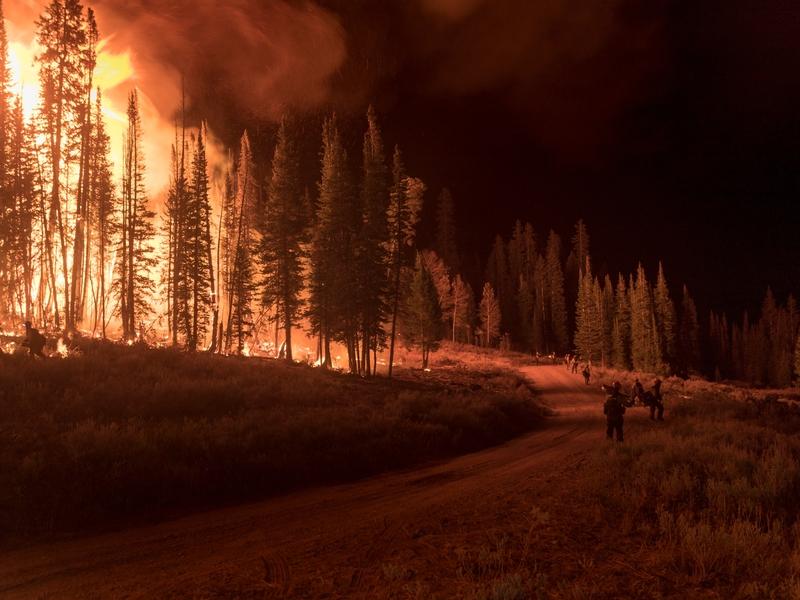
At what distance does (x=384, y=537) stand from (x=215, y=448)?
19.2 feet

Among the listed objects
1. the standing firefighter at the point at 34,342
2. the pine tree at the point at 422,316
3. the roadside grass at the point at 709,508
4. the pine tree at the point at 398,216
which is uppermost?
the pine tree at the point at 398,216

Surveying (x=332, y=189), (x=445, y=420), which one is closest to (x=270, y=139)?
(x=332, y=189)

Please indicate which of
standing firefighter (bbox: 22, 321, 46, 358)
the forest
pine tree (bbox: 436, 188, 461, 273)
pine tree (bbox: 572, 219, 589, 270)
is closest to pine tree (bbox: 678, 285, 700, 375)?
pine tree (bbox: 572, 219, 589, 270)

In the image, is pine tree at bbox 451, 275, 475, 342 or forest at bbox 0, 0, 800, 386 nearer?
forest at bbox 0, 0, 800, 386

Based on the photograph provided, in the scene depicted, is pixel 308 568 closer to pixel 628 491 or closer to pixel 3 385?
pixel 628 491

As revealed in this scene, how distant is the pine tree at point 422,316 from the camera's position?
56000 mm

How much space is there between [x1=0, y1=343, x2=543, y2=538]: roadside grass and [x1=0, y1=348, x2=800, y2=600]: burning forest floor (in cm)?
22

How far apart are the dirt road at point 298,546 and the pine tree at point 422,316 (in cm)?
4249

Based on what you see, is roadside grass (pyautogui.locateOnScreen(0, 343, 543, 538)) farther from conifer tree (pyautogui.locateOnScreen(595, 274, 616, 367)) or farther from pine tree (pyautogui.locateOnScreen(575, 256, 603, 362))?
conifer tree (pyautogui.locateOnScreen(595, 274, 616, 367))

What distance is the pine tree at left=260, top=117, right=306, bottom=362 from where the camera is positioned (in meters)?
36.6

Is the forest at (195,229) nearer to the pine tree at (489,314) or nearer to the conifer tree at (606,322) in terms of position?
the pine tree at (489,314)

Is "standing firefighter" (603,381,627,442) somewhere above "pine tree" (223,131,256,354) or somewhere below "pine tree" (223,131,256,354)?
below

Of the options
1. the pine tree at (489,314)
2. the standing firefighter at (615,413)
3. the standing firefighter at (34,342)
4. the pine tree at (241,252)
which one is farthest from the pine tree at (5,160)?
the pine tree at (489,314)

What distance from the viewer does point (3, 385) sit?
14.8 m
